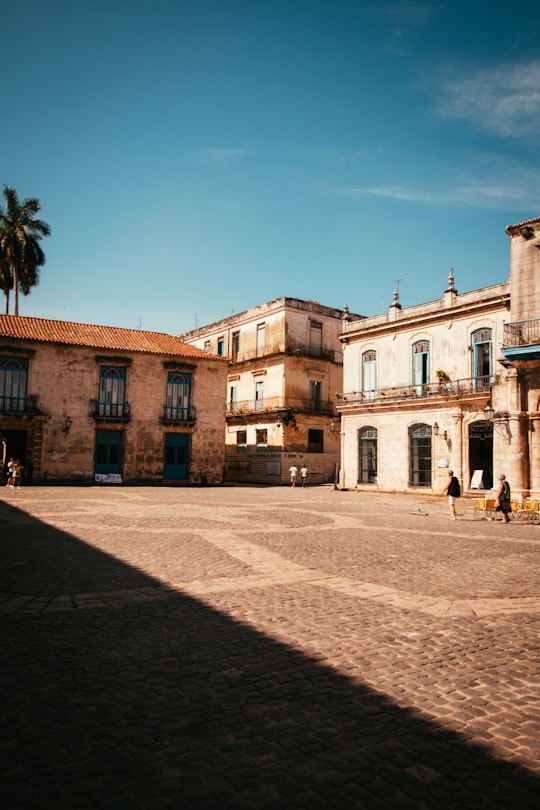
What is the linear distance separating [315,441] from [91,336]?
16.6 m

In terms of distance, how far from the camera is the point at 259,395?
41.4 m

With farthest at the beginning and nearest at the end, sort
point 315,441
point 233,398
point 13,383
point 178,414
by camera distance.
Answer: point 233,398 → point 315,441 → point 178,414 → point 13,383

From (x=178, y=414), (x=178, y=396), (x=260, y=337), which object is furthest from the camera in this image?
(x=260, y=337)

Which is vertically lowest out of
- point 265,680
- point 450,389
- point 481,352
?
point 265,680

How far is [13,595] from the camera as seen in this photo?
6.75 m

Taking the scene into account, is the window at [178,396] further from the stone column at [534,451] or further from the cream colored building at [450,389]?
the stone column at [534,451]

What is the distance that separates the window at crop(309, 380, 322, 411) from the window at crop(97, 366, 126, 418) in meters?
13.9

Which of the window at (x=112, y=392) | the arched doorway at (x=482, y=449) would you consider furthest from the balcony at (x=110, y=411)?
the arched doorway at (x=482, y=449)

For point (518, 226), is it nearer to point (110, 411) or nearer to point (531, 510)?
point (531, 510)

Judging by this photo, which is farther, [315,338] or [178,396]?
[315,338]

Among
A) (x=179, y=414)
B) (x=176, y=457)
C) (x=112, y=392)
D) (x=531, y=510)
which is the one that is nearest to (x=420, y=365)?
(x=531, y=510)

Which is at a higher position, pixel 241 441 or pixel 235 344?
pixel 235 344

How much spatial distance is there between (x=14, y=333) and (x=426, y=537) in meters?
24.5

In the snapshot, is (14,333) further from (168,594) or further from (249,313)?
(168,594)
